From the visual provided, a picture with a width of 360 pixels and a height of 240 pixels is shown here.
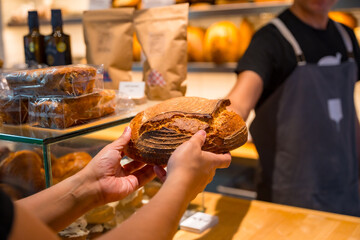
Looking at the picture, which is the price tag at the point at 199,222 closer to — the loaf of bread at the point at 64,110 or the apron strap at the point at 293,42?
the loaf of bread at the point at 64,110

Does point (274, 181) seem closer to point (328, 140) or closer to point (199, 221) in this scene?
point (328, 140)

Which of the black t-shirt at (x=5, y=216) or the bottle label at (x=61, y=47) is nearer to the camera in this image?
the black t-shirt at (x=5, y=216)

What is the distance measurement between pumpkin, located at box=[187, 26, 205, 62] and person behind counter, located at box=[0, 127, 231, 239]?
5.61 ft

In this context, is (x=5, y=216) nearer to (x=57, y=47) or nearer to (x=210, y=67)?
(x=57, y=47)

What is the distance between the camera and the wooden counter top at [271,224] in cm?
111

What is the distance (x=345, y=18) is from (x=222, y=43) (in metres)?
0.76

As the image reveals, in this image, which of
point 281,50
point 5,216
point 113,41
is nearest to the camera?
point 5,216

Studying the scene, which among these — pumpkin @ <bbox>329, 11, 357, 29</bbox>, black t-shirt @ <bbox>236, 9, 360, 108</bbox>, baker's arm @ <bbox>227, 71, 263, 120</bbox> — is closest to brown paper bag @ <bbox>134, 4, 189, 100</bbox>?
baker's arm @ <bbox>227, 71, 263, 120</bbox>

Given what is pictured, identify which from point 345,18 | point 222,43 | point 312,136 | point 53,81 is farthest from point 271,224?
point 345,18

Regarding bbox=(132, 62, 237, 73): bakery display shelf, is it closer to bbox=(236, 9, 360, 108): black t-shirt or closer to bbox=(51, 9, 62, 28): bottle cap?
bbox=(236, 9, 360, 108): black t-shirt

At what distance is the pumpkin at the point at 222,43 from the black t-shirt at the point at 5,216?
7.08 ft

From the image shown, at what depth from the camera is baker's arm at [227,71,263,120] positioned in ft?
A: 4.81

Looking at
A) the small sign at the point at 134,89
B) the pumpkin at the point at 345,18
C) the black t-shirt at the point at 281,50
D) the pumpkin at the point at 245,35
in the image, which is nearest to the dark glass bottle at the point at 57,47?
the small sign at the point at 134,89

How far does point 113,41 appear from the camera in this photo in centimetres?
144
